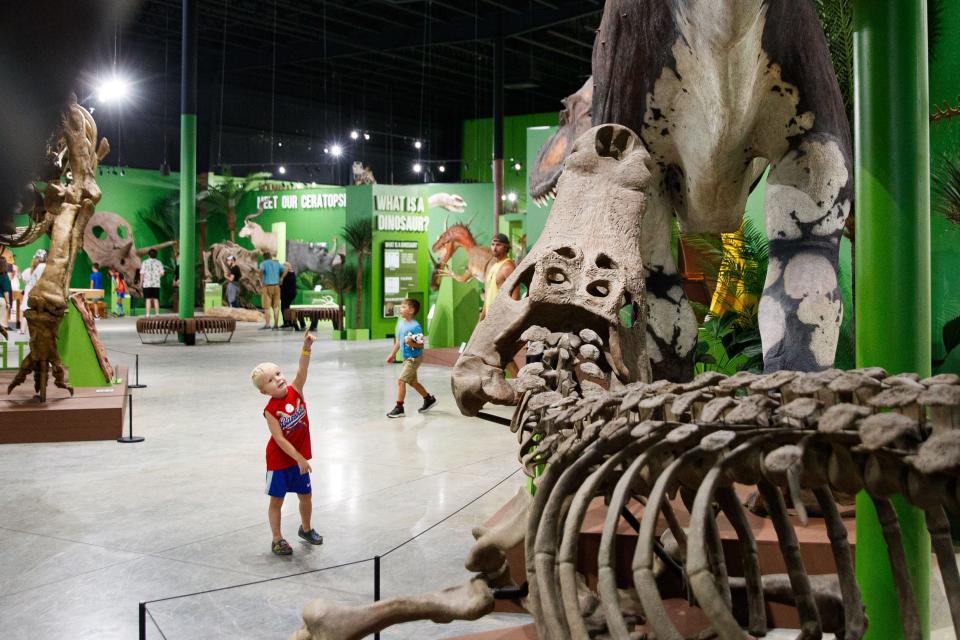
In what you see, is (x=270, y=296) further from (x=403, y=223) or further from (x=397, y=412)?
(x=397, y=412)

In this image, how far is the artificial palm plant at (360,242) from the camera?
57.4 ft

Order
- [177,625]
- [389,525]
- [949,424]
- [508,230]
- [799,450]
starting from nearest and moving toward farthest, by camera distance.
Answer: [949,424] → [799,450] → [177,625] → [389,525] → [508,230]

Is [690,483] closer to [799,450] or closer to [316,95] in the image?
[799,450]

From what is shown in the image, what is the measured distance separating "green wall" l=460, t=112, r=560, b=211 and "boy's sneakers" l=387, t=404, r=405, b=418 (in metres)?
20.4

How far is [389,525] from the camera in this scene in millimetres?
5023

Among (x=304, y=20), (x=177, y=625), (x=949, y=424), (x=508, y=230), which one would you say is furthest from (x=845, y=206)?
(x=304, y=20)

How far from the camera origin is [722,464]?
153 cm

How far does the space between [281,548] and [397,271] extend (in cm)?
1379

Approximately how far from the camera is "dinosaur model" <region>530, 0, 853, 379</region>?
252cm

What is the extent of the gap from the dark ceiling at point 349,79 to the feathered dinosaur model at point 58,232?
8.61 meters

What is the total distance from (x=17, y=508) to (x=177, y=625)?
2.63 m

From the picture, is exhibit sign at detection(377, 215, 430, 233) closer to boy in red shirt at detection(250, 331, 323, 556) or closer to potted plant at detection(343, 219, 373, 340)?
potted plant at detection(343, 219, 373, 340)

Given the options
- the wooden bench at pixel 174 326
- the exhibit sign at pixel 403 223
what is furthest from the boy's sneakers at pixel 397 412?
the exhibit sign at pixel 403 223

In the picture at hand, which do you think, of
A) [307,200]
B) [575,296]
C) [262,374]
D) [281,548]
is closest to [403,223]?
[307,200]
